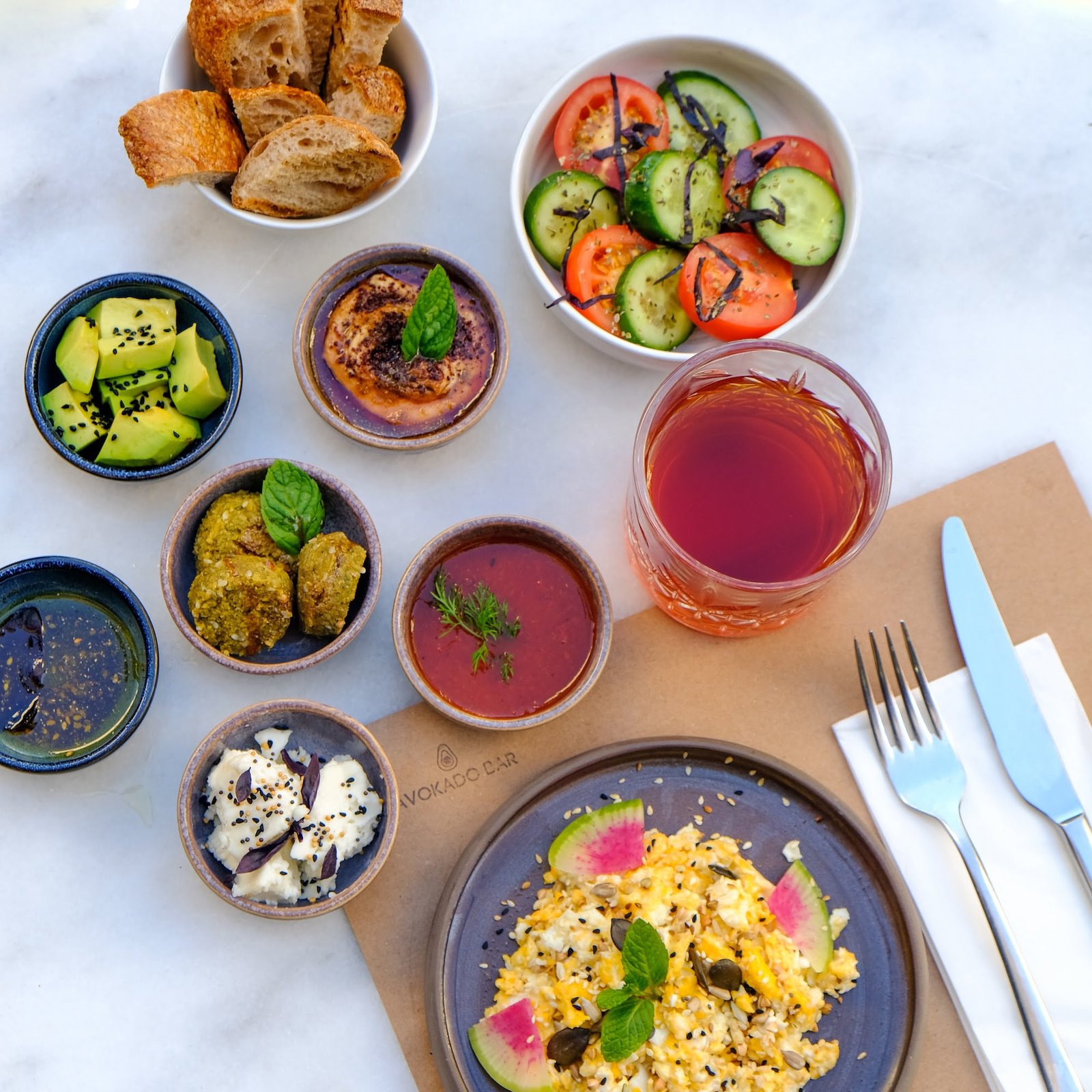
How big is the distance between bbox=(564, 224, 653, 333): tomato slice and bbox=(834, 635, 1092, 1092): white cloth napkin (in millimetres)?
909

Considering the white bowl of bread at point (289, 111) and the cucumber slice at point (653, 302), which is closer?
the white bowl of bread at point (289, 111)

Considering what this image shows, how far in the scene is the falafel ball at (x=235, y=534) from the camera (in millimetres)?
1869

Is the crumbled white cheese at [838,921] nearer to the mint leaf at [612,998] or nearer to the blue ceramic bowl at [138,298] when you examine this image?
the mint leaf at [612,998]

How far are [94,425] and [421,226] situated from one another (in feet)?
2.47

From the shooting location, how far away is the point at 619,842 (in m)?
1.86

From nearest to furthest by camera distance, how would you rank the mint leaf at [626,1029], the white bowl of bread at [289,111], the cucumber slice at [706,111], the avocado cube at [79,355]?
the mint leaf at [626,1029] < the white bowl of bread at [289,111] < the avocado cube at [79,355] < the cucumber slice at [706,111]

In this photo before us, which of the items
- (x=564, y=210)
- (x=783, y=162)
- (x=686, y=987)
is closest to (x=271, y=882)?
(x=686, y=987)

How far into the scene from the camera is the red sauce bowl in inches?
75.0

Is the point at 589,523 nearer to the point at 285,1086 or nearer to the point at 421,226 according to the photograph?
the point at 421,226

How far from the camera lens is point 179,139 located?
1.81 m

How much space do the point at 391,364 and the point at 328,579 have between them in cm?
43

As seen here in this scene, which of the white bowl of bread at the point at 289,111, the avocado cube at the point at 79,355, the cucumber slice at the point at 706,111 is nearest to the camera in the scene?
the white bowl of bread at the point at 289,111

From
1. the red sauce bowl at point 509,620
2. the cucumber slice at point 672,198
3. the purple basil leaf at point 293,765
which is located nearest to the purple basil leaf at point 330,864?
the purple basil leaf at point 293,765

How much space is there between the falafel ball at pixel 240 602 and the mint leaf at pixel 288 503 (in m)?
0.06
